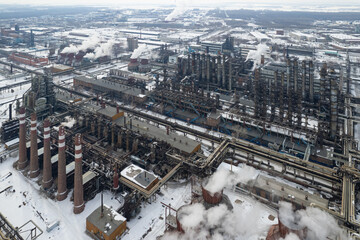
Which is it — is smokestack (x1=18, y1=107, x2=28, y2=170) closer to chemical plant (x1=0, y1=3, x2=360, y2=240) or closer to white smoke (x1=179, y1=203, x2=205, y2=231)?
chemical plant (x1=0, y1=3, x2=360, y2=240)

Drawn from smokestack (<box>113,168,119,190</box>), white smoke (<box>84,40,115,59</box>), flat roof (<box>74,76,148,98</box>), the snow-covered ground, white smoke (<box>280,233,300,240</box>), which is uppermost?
white smoke (<box>84,40,115,59</box>)

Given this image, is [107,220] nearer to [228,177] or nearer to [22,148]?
[228,177]

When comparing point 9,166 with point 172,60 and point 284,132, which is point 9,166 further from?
point 172,60

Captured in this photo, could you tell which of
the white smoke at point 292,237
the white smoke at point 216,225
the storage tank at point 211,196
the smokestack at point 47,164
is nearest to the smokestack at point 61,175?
the smokestack at point 47,164

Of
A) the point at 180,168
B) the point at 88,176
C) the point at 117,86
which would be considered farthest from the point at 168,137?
the point at 117,86

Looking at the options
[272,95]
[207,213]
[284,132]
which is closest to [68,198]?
[207,213]

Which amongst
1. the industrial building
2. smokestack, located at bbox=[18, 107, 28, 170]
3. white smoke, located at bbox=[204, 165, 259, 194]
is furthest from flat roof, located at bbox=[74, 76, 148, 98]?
the industrial building
